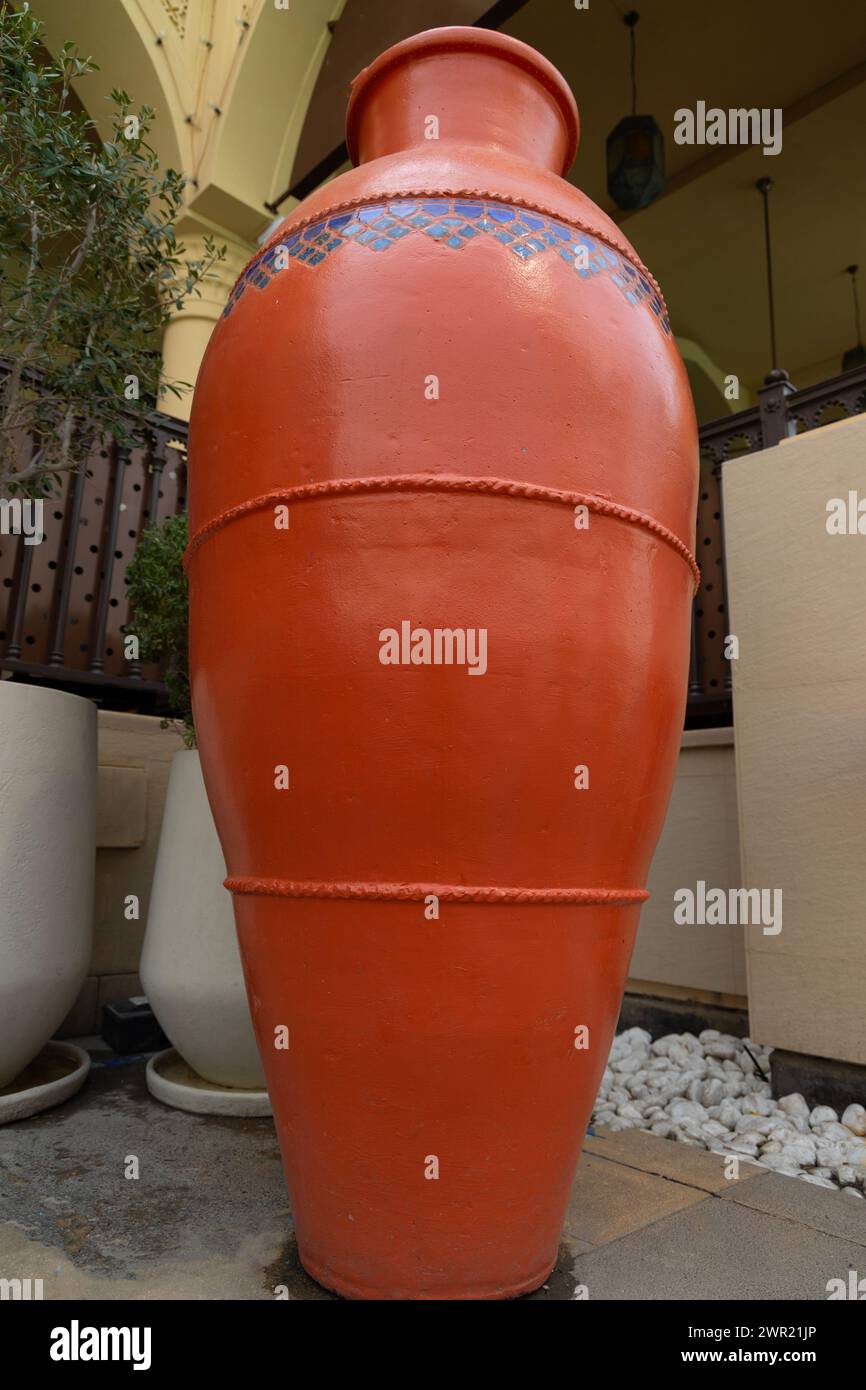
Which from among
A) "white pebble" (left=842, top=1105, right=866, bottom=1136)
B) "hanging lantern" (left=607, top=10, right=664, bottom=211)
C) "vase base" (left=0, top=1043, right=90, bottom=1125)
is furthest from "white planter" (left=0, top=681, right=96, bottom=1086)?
"hanging lantern" (left=607, top=10, right=664, bottom=211)

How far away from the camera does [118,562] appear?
4191 mm

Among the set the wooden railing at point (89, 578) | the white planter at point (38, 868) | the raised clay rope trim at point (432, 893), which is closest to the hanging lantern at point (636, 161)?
the wooden railing at point (89, 578)

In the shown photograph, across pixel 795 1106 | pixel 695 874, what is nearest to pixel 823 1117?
pixel 795 1106

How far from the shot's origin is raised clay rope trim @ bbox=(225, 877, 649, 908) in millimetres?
1624

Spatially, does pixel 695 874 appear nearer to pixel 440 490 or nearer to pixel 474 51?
pixel 440 490

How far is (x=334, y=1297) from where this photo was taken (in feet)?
5.48

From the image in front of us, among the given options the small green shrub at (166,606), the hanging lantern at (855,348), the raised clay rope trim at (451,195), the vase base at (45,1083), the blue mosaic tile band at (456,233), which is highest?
the hanging lantern at (855,348)

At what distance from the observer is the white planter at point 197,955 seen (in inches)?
109

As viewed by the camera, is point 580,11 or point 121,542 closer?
point 121,542

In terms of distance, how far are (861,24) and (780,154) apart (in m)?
1.15

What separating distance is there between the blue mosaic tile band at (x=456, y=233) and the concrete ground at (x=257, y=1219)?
1961 millimetres

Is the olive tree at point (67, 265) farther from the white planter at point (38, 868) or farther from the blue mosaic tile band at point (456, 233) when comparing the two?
the blue mosaic tile band at point (456, 233)

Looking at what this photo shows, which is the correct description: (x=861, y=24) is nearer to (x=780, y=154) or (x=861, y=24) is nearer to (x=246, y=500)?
(x=780, y=154)
